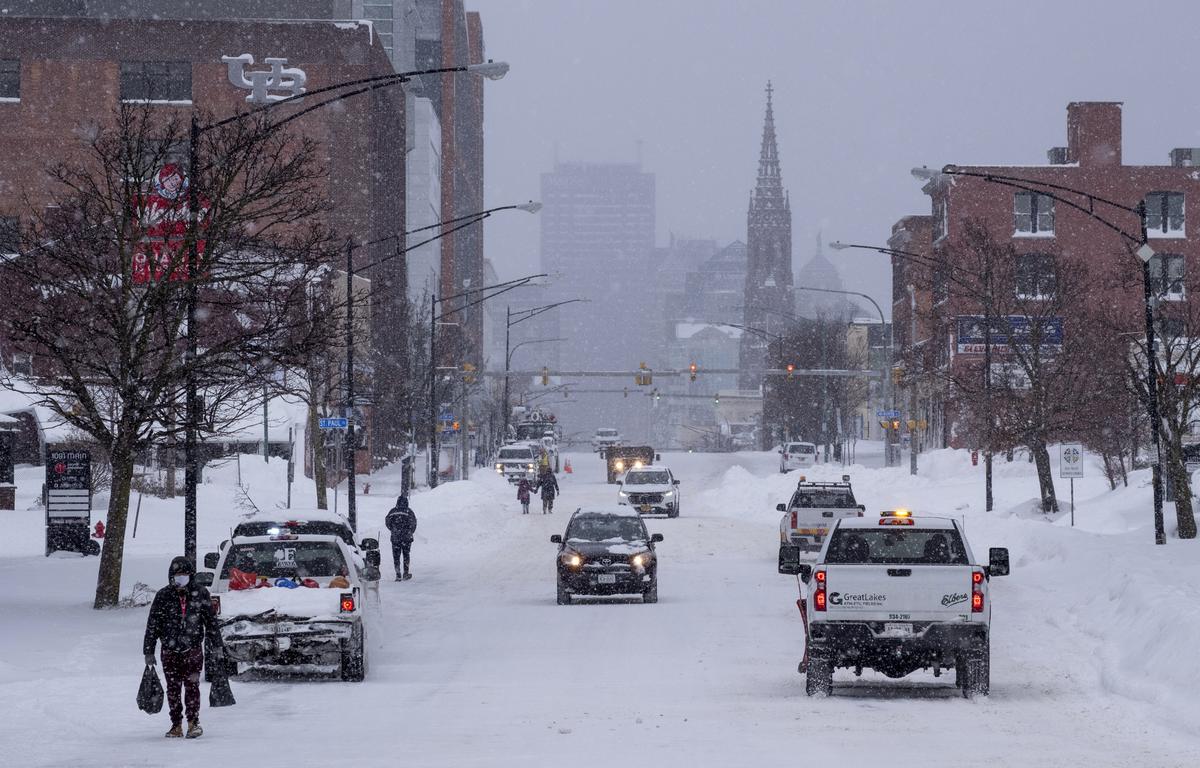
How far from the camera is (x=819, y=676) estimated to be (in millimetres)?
16141

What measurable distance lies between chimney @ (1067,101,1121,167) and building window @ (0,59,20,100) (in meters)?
55.4

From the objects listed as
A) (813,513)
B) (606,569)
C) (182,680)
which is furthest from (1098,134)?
(182,680)

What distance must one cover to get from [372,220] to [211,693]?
88.4 m

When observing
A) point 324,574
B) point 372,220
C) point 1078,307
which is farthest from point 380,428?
point 324,574

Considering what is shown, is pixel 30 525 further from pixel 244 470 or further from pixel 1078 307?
pixel 1078 307

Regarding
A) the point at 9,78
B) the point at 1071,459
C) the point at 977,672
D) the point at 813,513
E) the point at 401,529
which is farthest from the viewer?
the point at 9,78

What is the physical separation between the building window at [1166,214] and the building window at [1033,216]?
492cm

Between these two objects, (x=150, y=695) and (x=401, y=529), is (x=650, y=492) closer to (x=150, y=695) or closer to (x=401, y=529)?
(x=401, y=529)

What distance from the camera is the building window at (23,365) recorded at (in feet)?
110

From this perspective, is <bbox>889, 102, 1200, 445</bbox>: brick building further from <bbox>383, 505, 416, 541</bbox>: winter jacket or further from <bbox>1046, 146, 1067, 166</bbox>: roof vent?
<bbox>383, 505, 416, 541</bbox>: winter jacket

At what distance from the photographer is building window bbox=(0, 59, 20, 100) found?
305 ft

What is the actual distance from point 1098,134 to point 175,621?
85298mm

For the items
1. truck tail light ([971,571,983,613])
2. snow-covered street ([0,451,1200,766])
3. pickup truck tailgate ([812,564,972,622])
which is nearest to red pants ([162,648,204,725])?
snow-covered street ([0,451,1200,766])

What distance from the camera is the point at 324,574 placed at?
18.4 m
